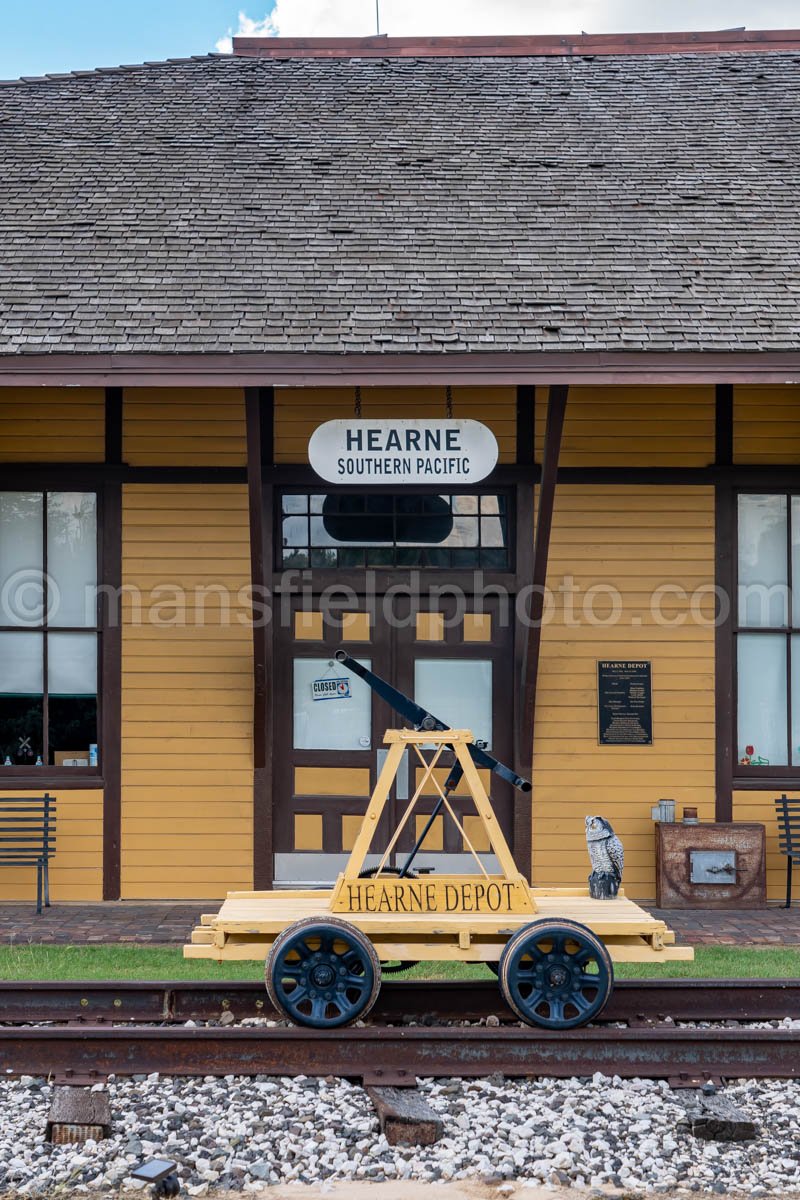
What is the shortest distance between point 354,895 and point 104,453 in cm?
514

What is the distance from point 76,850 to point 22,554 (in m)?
2.43

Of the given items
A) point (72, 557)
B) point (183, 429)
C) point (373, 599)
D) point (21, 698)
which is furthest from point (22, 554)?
point (373, 599)

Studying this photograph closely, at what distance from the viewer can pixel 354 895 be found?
20.7 feet

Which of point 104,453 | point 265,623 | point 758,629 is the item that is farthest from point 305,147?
point 758,629

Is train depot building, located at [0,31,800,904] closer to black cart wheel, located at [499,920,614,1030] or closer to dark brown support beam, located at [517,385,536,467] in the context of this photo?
dark brown support beam, located at [517,385,536,467]

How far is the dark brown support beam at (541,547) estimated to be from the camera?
9.04 metres

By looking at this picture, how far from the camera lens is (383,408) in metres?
10.2

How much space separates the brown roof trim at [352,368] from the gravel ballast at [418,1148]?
4.62 meters

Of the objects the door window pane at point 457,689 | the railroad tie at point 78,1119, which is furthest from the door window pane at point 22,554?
the railroad tie at point 78,1119

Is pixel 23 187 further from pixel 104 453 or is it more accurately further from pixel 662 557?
pixel 662 557

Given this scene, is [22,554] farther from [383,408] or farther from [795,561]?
[795,561]

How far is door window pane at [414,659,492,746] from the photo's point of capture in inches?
406

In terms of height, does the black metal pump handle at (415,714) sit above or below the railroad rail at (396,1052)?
above

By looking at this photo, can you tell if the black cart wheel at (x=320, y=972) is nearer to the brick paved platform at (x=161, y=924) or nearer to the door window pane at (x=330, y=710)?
the brick paved platform at (x=161, y=924)
